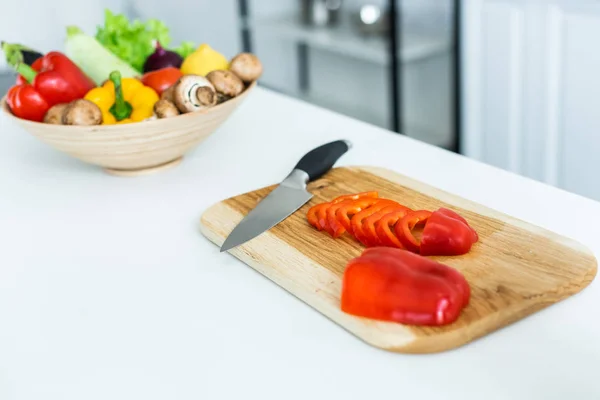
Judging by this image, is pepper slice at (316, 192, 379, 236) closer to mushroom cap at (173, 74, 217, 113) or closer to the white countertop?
the white countertop

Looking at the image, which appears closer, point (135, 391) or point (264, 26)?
point (135, 391)

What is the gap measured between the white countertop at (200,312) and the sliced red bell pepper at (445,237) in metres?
0.12

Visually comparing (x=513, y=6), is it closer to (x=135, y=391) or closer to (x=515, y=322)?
(x=515, y=322)

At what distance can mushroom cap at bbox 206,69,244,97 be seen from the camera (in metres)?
1.29

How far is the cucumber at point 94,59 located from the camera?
4.66ft

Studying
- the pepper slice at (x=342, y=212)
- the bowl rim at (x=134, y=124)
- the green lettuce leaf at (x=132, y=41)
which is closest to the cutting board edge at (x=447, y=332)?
the pepper slice at (x=342, y=212)

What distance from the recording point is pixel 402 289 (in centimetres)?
80

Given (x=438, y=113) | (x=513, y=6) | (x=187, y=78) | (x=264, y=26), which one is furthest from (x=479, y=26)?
(x=187, y=78)

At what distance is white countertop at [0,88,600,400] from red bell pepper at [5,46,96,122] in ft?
0.45

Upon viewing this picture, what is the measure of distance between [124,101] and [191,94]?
13 centimetres

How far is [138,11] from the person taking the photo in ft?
12.7

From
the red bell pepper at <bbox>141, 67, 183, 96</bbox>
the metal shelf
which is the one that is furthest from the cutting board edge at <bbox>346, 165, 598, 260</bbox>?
the metal shelf

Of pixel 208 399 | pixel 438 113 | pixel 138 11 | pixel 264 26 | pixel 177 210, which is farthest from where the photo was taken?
pixel 138 11

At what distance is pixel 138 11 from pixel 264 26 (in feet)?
2.52
